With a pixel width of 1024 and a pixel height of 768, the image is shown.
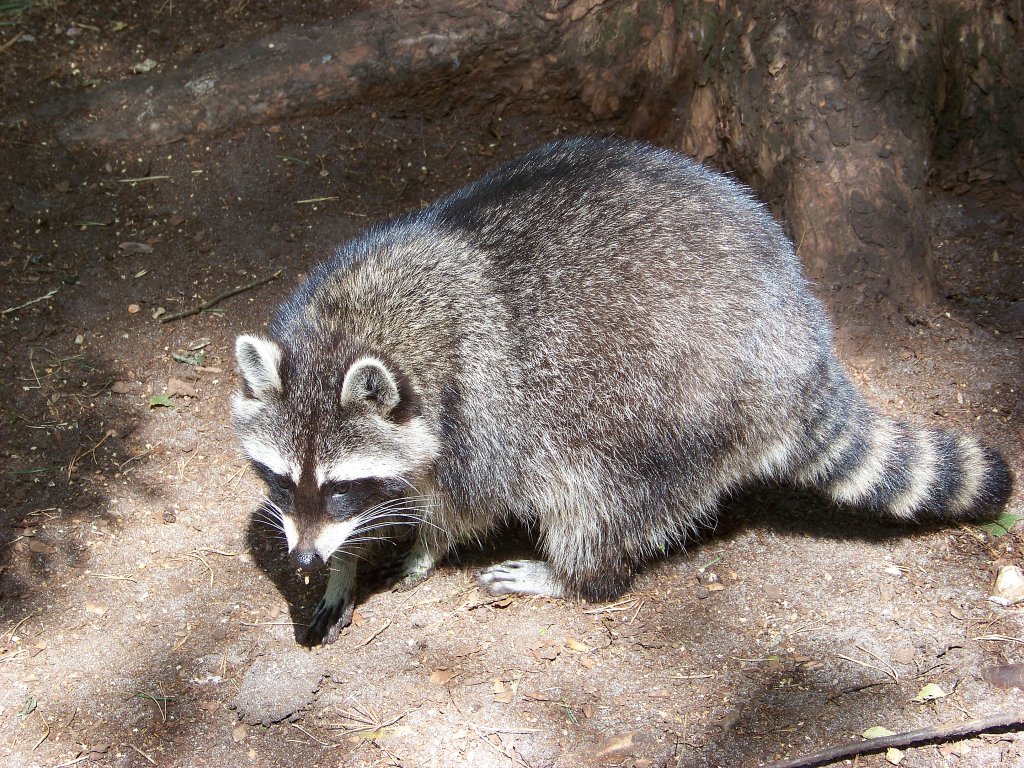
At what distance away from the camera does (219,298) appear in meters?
4.99

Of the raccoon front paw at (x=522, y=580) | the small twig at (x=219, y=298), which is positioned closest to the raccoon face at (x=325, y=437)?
the raccoon front paw at (x=522, y=580)

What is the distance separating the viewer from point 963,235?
15.9 ft

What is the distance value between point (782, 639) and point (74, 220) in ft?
13.7

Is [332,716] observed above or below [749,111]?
below

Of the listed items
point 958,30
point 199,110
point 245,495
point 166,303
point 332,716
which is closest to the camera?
point 332,716

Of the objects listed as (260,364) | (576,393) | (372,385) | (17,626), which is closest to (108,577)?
(17,626)

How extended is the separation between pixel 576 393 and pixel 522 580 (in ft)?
2.87

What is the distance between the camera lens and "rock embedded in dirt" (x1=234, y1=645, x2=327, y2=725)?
338cm

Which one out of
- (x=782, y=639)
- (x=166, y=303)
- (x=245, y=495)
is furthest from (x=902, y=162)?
(x=166, y=303)

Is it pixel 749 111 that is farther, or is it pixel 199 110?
pixel 199 110

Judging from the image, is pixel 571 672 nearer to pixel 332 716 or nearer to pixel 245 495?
pixel 332 716

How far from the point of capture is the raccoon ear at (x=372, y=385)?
10.7 feet

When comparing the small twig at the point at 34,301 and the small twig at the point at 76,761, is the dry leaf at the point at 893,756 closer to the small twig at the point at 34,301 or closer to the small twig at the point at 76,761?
the small twig at the point at 76,761

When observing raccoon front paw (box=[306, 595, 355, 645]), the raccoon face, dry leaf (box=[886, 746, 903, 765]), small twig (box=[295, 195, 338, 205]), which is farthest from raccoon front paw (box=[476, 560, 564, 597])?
small twig (box=[295, 195, 338, 205])
